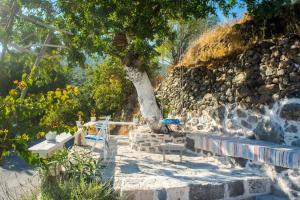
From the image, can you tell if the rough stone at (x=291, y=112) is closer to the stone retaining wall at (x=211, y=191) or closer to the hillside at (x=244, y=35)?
the stone retaining wall at (x=211, y=191)

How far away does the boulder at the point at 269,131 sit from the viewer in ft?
19.0

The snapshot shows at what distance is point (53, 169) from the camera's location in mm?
4898

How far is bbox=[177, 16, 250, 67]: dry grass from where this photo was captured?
314 inches

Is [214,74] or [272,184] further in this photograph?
[214,74]

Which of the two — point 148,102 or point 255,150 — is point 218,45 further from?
point 255,150

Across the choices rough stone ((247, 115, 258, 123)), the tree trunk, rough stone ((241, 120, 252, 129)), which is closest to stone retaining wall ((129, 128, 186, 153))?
the tree trunk

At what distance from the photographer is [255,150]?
5496 mm

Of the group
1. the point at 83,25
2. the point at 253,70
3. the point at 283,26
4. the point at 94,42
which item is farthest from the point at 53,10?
the point at 283,26

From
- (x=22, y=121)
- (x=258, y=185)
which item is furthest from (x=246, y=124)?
(x=22, y=121)

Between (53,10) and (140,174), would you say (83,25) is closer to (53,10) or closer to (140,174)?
(53,10)

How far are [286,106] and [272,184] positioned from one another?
1.39 meters

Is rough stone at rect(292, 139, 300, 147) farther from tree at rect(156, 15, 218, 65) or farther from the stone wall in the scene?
tree at rect(156, 15, 218, 65)

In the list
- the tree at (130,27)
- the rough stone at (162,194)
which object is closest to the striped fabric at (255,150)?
the rough stone at (162,194)

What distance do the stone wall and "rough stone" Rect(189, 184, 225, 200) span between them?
1.64 metres
